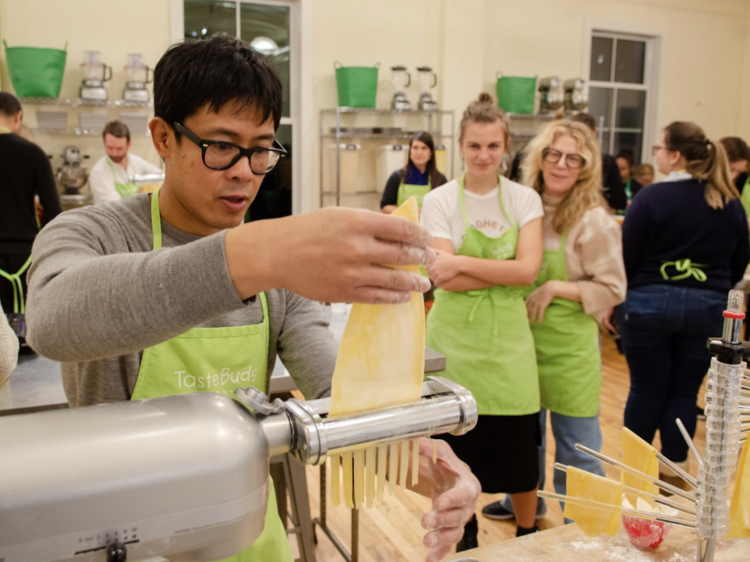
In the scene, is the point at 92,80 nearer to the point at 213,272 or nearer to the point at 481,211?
the point at 481,211

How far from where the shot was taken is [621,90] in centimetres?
720

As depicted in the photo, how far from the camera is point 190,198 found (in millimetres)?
1001

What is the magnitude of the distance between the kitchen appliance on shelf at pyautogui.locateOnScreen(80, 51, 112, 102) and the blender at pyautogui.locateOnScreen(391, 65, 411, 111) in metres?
2.35

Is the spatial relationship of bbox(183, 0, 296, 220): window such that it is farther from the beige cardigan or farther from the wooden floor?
the beige cardigan

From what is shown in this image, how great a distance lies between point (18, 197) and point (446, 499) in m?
2.60

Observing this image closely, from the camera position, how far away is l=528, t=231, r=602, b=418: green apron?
2.28 m

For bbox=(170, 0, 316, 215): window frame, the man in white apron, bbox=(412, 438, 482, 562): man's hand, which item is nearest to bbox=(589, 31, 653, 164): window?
bbox=(170, 0, 316, 215): window frame

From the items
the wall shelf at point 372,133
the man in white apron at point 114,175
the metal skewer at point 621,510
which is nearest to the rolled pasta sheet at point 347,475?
the metal skewer at point 621,510

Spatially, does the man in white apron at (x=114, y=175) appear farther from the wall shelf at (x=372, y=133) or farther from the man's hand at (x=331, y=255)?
the man's hand at (x=331, y=255)

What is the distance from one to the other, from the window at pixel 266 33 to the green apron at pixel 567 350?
3.39 metres

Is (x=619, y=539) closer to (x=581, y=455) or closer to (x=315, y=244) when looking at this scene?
(x=315, y=244)

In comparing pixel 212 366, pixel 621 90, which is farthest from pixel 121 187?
pixel 621 90

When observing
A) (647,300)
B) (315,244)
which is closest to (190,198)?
(315,244)

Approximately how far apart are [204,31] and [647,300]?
13.9ft
